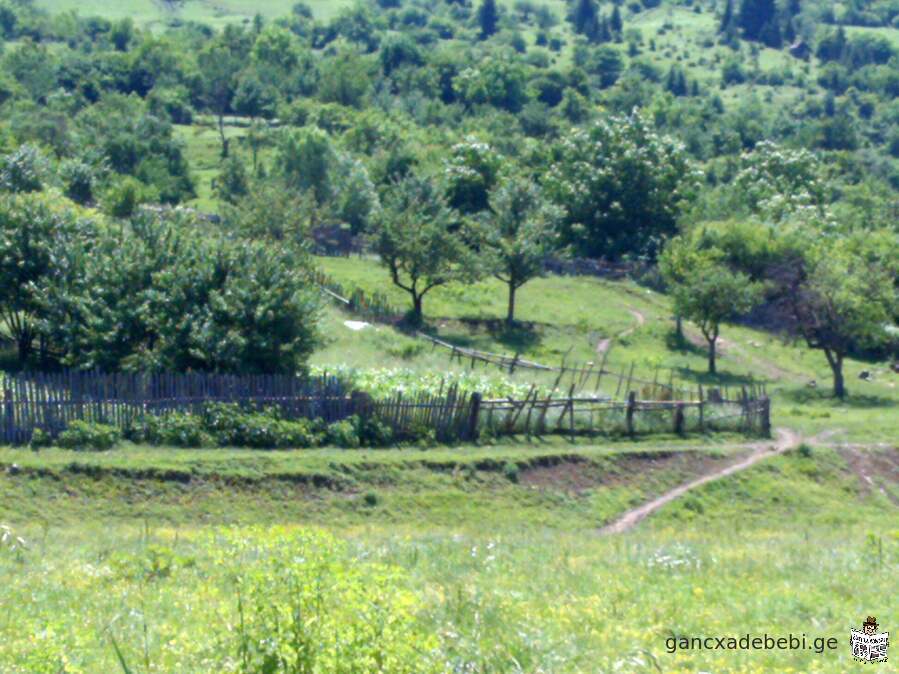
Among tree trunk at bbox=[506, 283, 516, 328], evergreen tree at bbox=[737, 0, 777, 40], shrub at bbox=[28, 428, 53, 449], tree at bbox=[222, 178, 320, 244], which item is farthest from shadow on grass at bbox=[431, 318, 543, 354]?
evergreen tree at bbox=[737, 0, 777, 40]

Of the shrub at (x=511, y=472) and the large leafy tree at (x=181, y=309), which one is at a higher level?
the large leafy tree at (x=181, y=309)

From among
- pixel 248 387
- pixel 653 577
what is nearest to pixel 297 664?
pixel 653 577

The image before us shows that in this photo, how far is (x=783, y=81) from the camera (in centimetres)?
15900

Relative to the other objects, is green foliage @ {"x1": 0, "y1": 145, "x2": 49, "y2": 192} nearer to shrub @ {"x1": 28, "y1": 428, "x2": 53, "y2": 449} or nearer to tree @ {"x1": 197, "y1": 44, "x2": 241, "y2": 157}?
shrub @ {"x1": 28, "y1": 428, "x2": 53, "y2": 449}

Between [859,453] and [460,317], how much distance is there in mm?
22435

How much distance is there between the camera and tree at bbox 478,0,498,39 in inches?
7554

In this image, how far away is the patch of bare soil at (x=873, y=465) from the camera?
1277 inches

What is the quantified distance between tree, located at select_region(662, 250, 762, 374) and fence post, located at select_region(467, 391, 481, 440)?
2020cm

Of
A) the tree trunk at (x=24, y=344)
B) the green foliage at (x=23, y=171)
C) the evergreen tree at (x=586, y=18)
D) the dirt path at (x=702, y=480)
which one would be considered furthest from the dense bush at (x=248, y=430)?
the evergreen tree at (x=586, y=18)

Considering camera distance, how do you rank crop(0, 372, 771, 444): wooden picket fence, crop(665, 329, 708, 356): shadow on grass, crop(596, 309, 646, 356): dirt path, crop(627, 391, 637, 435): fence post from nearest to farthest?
crop(0, 372, 771, 444): wooden picket fence
crop(627, 391, 637, 435): fence post
crop(596, 309, 646, 356): dirt path
crop(665, 329, 708, 356): shadow on grass

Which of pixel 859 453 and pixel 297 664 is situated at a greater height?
pixel 297 664

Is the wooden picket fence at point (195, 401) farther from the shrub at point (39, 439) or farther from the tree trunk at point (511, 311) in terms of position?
the tree trunk at point (511, 311)

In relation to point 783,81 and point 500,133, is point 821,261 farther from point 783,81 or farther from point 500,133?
point 783,81

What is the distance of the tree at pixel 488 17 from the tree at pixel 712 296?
14796 centimetres
